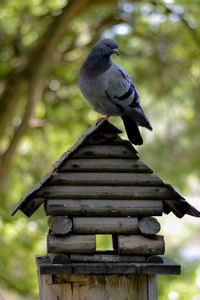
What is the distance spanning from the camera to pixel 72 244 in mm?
2537

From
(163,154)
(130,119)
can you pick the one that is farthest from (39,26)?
(130,119)

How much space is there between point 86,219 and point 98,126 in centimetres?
34

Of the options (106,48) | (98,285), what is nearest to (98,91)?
(106,48)

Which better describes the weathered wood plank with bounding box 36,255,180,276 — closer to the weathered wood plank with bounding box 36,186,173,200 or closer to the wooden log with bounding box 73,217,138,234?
the wooden log with bounding box 73,217,138,234

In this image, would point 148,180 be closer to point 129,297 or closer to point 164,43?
point 129,297

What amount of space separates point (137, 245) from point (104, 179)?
0.26 metres

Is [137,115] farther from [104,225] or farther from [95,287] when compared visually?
[95,287]

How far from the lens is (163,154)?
9.34m

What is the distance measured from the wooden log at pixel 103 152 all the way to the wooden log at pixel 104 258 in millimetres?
356

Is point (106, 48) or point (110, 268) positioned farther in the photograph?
point (106, 48)

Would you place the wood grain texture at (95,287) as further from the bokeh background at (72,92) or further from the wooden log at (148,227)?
the bokeh background at (72,92)

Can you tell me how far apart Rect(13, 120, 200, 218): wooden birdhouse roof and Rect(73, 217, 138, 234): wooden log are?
0.07 meters

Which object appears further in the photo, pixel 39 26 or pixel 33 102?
pixel 39 26

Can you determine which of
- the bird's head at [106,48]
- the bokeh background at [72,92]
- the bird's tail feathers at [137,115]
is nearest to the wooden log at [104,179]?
the bird's tail feathers at [137,115]
